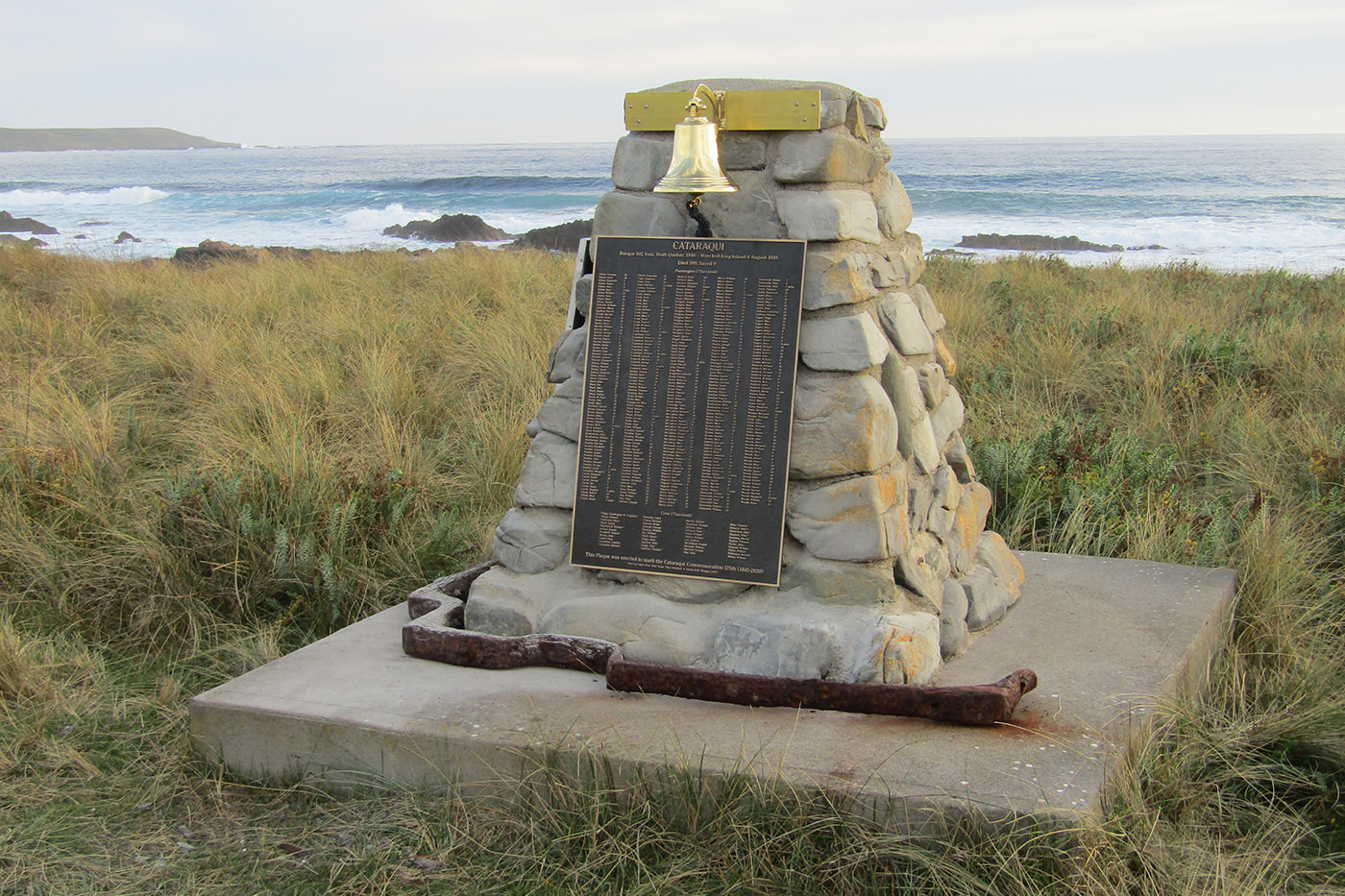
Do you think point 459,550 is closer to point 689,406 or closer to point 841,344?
point 689,406

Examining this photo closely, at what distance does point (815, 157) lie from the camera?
10.2 feet

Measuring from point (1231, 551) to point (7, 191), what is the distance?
58.1 m

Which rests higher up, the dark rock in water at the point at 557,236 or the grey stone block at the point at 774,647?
the dark rock in water at the point at 557,236

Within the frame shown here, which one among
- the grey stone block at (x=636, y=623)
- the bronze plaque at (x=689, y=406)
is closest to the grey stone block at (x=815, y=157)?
the bronze plaque at (x=689, y=406)

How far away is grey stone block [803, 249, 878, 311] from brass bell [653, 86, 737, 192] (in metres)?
0.37

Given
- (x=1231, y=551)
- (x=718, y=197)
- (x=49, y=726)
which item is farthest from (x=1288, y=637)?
(x=49, y=726)

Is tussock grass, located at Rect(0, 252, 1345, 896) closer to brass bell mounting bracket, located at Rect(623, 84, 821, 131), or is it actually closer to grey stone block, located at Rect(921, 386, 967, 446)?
grey stone block, located at Rect(921, 386, 967, 446)

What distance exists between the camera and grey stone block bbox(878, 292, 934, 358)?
3371mm

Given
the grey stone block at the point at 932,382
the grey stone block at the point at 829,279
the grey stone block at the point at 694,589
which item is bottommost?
the grey stone block at the point at 694,589

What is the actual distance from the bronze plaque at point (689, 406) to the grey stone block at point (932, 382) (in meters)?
0.60

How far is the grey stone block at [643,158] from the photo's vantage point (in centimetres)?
332

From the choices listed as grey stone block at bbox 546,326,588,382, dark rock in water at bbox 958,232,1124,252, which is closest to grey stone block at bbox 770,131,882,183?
grey stone block at bbox 546,326,588,382

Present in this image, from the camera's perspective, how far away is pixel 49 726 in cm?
339

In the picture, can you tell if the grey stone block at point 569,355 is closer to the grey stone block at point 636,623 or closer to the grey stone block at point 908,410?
the grey stone block at point 636,623
